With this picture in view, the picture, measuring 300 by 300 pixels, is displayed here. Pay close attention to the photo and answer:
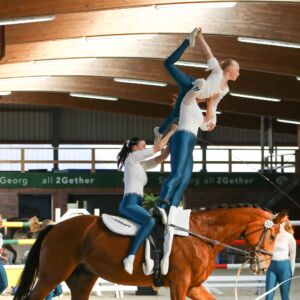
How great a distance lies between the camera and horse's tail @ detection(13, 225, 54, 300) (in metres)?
Result: 9.40

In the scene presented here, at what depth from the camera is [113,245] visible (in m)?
9.06

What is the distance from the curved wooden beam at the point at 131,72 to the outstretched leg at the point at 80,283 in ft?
59.3

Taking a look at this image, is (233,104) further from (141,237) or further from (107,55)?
(141,237)

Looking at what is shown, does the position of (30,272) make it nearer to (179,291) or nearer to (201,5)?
(179,291)

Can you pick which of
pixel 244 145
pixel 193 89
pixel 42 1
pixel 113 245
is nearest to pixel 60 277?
pixel 113 245

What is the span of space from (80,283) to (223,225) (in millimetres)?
1459

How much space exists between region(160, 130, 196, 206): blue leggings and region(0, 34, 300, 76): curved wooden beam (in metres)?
14.9

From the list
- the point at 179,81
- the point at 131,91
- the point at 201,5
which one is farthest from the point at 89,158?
the point at 179,81

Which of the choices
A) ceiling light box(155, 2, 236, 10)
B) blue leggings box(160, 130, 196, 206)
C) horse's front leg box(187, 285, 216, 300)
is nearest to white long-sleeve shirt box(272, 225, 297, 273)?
horse's front leg box(187, 285, 216, 300)

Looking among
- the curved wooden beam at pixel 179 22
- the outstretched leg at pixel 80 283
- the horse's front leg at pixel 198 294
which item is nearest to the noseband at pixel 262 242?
the horse's front leg at pixel 198 294

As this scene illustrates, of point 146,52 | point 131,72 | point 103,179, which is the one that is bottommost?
point 103,179

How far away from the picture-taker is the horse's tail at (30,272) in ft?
30.8

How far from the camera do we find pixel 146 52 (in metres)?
24.4

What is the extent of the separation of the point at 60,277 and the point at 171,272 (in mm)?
1064
